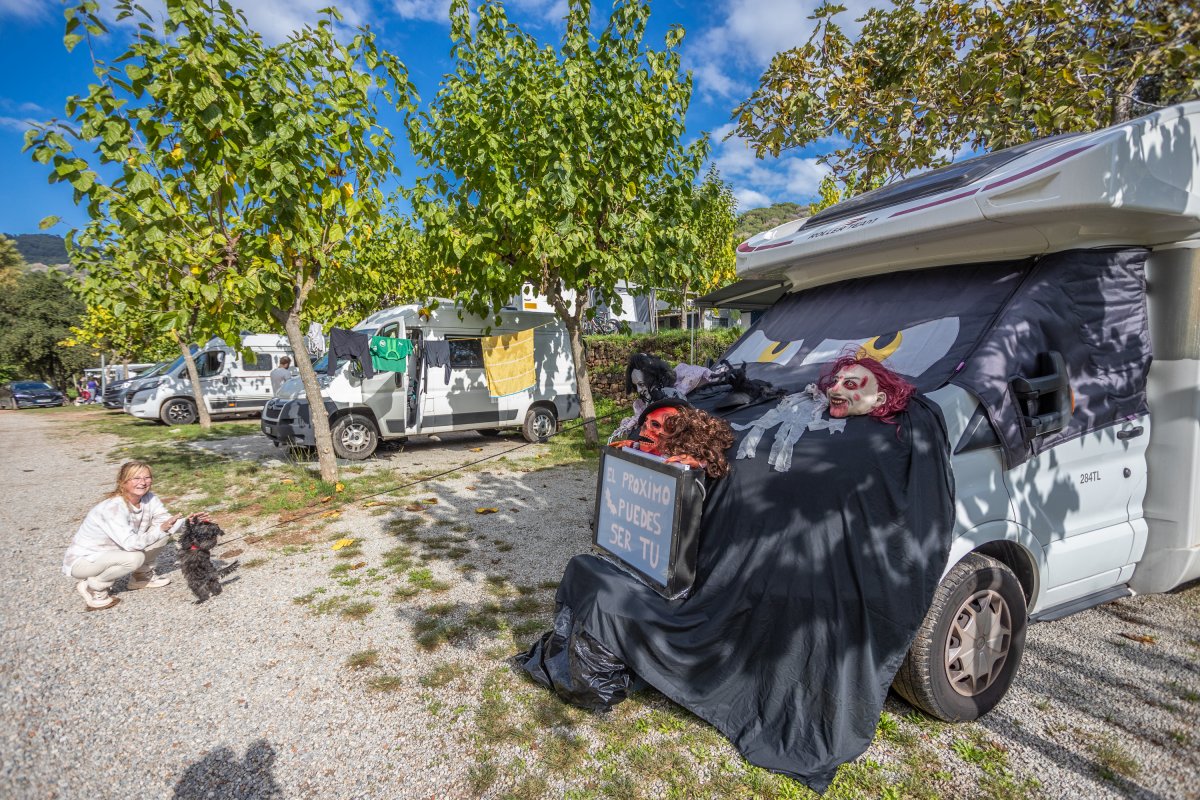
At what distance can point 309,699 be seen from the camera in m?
3.15

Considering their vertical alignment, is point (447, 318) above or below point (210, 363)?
above

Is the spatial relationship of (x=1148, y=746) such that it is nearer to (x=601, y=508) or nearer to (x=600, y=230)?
(x=601, y=508)

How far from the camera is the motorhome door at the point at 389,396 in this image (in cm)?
953

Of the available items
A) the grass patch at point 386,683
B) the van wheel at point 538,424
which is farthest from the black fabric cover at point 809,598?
the van wheel at point 538,424

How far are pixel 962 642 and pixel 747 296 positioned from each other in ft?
10.6

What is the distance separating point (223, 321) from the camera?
252 inches

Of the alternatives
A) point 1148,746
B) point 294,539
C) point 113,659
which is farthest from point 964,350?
point 294,539

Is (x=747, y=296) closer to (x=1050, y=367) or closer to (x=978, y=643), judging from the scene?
(x=1050, y=367)

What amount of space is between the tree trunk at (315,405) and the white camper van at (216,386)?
895 centimetres

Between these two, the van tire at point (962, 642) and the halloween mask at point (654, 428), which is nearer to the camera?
the van tire at point (962, 642)

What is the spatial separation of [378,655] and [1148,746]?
13.1ft

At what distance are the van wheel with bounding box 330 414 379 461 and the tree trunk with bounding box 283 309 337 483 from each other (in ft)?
5.13

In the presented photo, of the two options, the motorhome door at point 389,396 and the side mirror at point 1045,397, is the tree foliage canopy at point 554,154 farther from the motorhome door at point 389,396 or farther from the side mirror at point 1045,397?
the side mirror at point 1045,397

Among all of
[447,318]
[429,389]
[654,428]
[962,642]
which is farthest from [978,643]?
[447,318]
